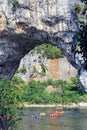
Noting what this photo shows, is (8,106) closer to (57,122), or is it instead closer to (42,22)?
(42,22)

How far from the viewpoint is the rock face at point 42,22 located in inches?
1124

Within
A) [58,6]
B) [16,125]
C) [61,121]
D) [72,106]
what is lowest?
[72,106]

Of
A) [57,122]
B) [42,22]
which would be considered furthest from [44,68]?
[42,22]

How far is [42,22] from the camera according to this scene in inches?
1145

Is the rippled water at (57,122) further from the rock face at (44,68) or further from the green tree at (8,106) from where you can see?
the rock face at (44,68)

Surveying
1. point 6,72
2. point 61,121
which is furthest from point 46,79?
point 6,72

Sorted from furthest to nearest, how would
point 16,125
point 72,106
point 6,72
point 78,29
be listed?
point 72,106
point 6,72
point 16,125
point 78,29

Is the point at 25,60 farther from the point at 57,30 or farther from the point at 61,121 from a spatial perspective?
the point at 57,30

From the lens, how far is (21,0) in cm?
2917

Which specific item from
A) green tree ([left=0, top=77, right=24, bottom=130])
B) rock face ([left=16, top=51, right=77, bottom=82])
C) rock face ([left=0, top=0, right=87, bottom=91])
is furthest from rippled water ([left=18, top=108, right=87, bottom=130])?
rock face ([left=16, top=51, right=77, bottom=82])

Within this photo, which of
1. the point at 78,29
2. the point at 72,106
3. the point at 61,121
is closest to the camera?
the point at 78,29

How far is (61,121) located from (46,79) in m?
18.3

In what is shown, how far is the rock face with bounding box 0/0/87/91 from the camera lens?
2855 centimetres

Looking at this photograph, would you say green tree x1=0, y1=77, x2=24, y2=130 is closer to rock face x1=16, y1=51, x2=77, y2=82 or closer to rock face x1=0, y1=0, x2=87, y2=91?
rock face x1=0, y1=0, x2=87, y2=91
